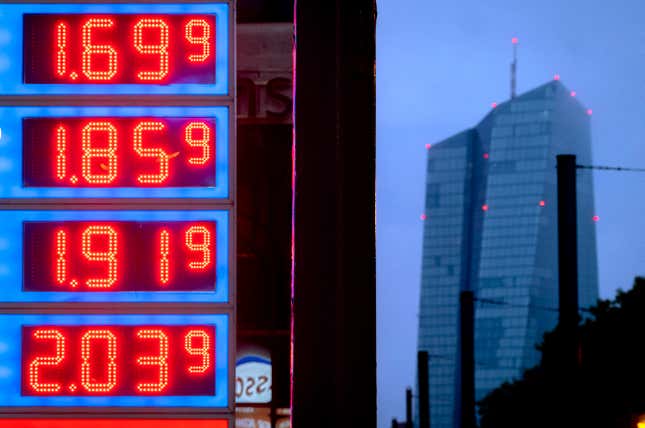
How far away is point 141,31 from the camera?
8.02 meters

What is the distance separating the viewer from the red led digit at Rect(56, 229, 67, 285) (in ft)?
25.4

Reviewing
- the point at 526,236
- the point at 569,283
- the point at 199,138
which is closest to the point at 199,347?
the point at 199,138

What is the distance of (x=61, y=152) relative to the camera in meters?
7.88

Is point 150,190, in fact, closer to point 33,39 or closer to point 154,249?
point 154,249

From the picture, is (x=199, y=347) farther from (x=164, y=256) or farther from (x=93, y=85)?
(x=93, y=85)

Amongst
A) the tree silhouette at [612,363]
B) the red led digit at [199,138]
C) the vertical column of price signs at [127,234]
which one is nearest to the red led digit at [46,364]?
the vertical column of price signs at [127,234]

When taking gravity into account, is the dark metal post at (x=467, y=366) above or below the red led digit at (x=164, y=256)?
below

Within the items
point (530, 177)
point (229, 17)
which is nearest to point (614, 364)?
point (229, 17)

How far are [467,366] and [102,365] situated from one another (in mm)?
26081

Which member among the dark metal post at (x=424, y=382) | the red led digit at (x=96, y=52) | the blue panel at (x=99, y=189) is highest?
the red led digit at (x=96, y=52)

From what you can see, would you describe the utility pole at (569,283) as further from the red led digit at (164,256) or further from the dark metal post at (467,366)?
Result: the dark metal post at (467,366)

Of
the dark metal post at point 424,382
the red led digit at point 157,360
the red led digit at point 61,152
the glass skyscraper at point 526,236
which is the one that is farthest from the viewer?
the glass skyscraper at point 526,236

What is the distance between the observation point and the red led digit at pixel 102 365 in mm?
7660

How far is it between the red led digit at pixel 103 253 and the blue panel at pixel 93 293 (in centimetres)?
6
